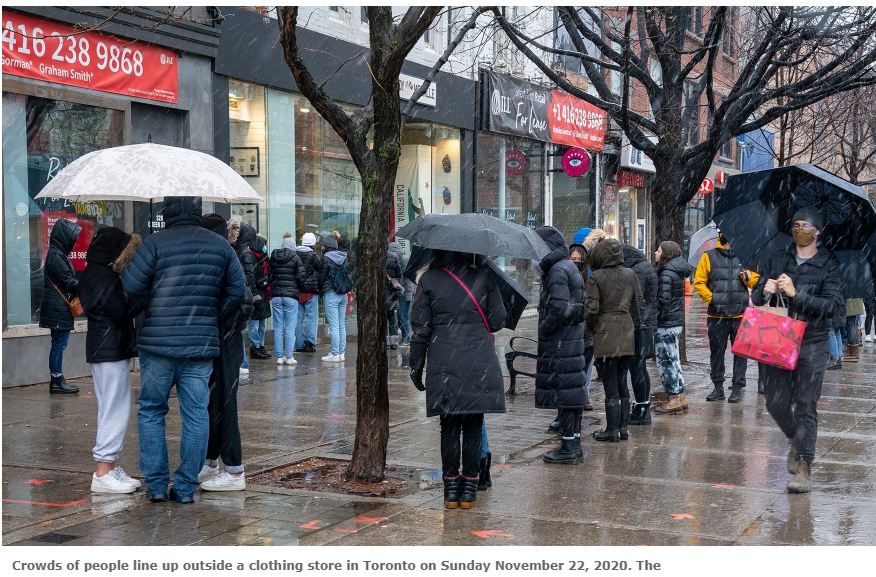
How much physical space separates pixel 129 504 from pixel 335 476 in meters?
1.50

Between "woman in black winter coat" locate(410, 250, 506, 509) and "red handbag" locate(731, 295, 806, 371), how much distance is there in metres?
1.76

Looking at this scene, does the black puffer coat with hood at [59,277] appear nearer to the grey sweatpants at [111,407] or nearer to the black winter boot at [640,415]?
the grey sweatpants at [111,407]

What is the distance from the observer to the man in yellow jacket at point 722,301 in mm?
11234

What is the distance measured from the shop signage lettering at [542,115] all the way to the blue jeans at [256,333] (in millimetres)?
8953

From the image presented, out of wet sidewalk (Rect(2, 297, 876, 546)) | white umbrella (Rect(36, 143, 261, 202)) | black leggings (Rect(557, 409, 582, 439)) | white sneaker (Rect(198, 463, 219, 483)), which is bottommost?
wet sidewalk (Rect(2, 297, 876, 546))

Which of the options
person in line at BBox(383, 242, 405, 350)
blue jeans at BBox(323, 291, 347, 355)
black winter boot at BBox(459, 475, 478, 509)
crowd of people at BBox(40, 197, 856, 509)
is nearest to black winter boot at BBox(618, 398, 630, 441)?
crowd of people at BBox(40, 197, 856, 509)

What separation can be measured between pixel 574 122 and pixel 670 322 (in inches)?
609

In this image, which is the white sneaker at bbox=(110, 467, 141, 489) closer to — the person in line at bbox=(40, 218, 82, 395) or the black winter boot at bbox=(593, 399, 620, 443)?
the black winter boot at bbox=(593, 399, 620, 443)

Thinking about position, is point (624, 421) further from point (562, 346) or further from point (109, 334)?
point (109, 334)

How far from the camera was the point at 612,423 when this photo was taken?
8680mm

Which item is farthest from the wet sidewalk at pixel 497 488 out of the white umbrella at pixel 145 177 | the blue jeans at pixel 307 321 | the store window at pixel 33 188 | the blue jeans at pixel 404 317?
the blue jeans at pixel 404 317

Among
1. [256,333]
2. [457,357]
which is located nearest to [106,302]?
[457,357]

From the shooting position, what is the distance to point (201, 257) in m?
6.28

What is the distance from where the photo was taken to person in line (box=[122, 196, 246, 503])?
623cm
